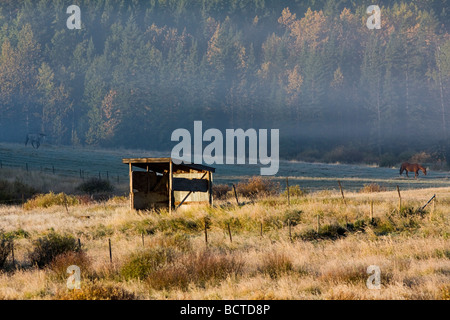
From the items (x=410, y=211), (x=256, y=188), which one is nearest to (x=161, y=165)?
(x=256, y=188)

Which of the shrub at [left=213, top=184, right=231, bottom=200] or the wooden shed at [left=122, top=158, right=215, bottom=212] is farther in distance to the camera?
the shrub at [left=213, top=184, right=231, bottom=200]

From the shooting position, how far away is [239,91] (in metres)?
108

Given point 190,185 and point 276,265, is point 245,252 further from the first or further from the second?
point 190,185

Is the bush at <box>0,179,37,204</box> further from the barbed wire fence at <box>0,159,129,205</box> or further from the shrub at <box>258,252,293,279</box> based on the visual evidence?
the shrub at <box>258,252,293,279</box>

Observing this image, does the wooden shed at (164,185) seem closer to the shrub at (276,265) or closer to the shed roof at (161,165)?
the shed roof at (161,165)

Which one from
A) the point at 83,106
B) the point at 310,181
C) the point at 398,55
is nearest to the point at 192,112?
the point at 83,106

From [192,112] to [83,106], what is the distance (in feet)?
68.7

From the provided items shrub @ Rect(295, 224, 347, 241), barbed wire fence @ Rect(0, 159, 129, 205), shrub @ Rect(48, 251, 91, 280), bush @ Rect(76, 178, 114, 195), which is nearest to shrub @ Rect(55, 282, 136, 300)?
shrub @ Rect(48, 251, 91, 280)

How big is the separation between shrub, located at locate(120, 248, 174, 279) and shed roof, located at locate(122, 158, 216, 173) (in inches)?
407

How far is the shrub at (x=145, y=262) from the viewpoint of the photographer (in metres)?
15.7

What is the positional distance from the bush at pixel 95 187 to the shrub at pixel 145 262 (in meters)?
27.6

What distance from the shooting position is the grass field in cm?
1379

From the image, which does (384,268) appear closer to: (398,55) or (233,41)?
(398,55)

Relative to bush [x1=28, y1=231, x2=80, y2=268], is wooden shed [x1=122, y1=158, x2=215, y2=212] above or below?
above
